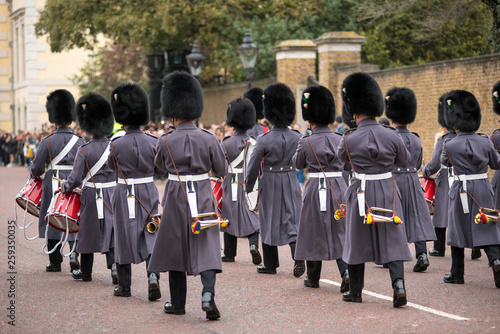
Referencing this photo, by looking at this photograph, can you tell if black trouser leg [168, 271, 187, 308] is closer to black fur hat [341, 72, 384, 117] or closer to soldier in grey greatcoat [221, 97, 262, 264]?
black fur hat [341, 72, 384, 117]

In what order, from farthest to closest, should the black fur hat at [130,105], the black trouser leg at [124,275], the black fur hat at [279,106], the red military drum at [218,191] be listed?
the red military drum at [218,191], the black fur hat at [279,106], the black fur hat at [130,105], the black trouser leg at [124,275]

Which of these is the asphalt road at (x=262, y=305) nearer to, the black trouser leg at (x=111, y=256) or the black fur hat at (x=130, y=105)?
the black trouser leg at (x=111, y=256)

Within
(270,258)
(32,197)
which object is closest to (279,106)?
(270,258)

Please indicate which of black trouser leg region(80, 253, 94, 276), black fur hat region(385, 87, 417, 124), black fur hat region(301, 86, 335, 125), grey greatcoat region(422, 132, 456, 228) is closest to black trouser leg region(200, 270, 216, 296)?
black fur hat region(301, 86, 335, 125)

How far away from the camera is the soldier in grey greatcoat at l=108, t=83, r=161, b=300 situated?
816 cm

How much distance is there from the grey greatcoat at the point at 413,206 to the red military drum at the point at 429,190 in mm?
794

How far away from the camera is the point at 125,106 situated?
8.50m

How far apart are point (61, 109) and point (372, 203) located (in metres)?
4.48

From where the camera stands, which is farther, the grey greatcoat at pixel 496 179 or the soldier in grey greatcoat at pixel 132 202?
the grey greatcoat at pixel 496 179

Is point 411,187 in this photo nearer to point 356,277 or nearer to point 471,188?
point 471,188

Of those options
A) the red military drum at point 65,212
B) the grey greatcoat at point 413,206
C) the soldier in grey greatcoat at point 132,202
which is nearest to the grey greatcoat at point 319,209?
the grey greatcoat at point 413,206

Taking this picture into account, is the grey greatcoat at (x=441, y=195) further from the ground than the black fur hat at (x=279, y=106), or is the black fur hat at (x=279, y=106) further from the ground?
the black fur hat at (x=279, y=106)

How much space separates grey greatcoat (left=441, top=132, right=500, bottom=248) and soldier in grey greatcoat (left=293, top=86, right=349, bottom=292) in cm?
114

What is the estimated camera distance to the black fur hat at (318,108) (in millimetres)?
9031
